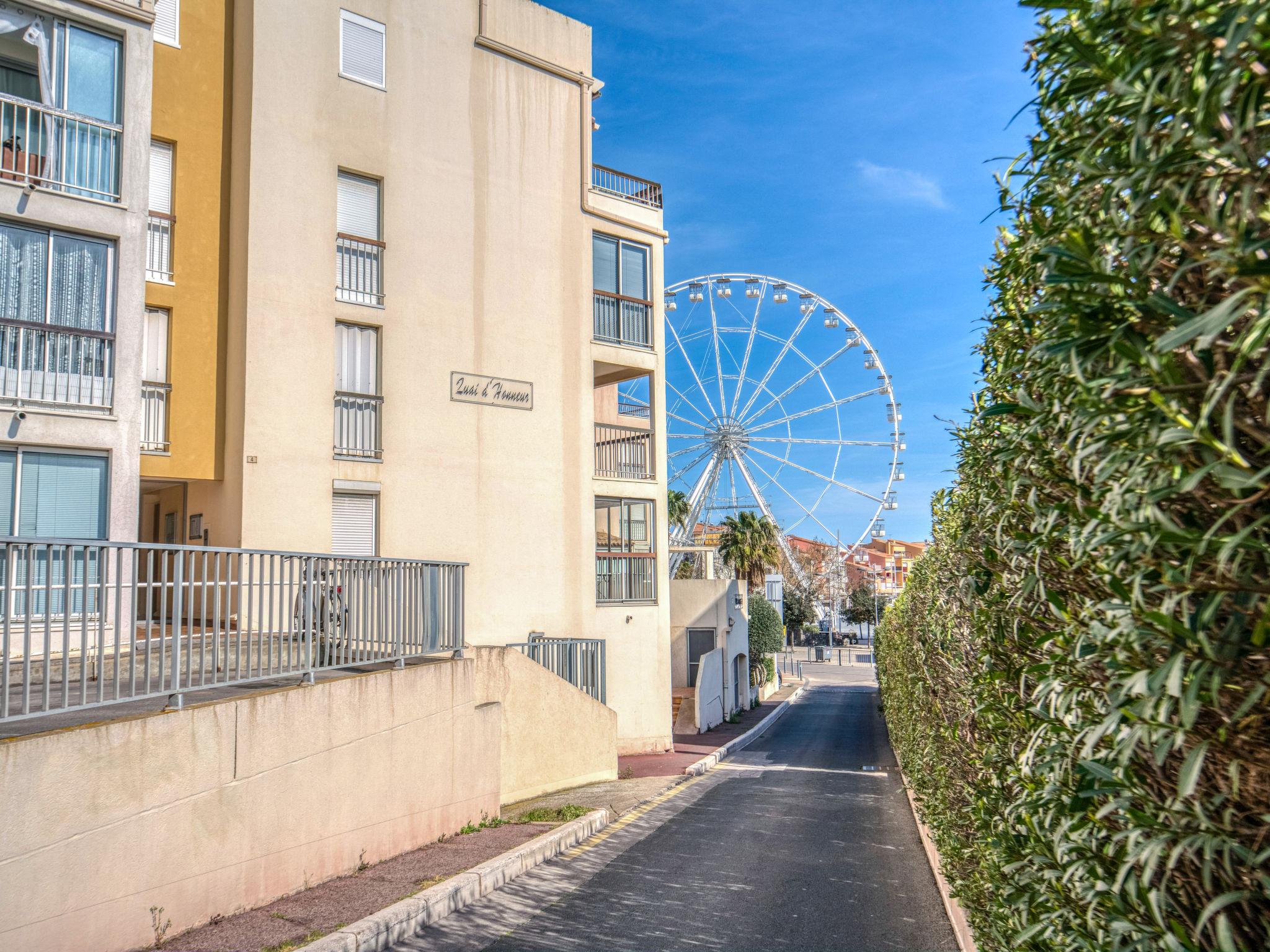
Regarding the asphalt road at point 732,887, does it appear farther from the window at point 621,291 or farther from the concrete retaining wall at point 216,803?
the window at point 621,291

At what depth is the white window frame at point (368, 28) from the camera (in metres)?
18.5

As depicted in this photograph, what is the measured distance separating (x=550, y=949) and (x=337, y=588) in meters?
4.51

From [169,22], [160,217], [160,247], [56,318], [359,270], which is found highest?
[169,22]

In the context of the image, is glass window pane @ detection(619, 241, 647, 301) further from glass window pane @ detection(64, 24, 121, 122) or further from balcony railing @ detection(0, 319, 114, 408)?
balcony railing @ detection(0, 319, 114, 408)

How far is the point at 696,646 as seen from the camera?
3381 cm

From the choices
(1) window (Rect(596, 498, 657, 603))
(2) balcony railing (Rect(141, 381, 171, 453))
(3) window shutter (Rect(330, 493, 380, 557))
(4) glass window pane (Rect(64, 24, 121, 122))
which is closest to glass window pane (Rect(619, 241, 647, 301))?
(1) window (Rect(596, 498, 657, 603))

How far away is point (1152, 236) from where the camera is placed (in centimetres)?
208

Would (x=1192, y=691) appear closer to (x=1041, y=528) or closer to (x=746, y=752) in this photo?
(x=1041, y=528)

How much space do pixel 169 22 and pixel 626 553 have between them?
47.1 ft

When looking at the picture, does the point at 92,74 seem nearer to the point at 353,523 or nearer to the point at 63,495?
the point at 63,495

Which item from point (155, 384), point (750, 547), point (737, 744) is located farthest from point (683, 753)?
point (750, 547)

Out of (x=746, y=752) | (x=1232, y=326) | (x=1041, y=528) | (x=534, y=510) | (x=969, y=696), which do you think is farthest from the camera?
(x=746, y=752)

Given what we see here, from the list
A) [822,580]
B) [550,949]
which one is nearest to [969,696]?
[550,949]

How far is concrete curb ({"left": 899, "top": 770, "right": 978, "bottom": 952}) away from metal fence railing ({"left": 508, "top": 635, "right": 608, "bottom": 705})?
22.9 ft
